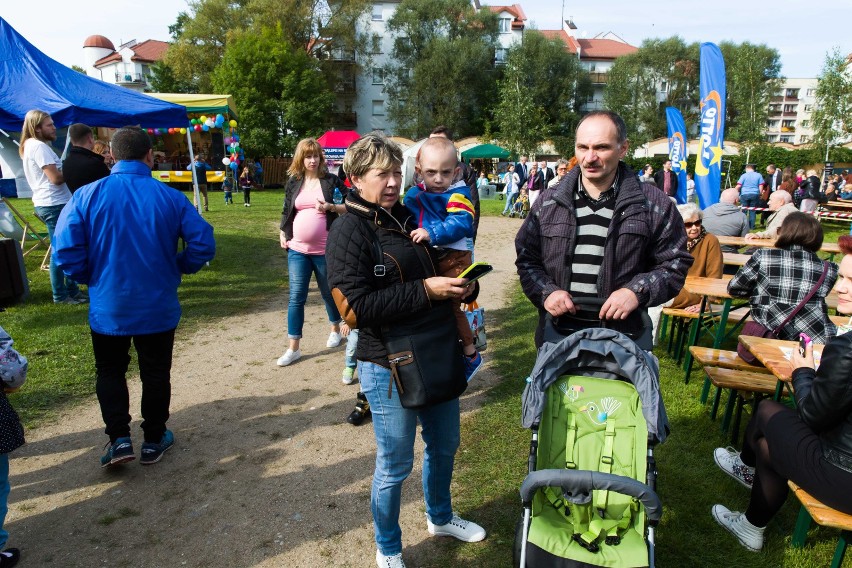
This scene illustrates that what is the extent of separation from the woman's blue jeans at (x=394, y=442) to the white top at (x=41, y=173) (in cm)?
581

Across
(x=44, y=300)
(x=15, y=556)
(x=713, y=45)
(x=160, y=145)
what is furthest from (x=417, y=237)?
(x=160, y=145)

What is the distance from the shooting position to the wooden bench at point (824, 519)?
2.28 meters

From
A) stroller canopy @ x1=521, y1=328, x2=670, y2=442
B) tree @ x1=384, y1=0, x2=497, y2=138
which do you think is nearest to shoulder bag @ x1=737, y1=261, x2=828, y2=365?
stroller canopy @ x1=521, y1=328, x2=670, y2=442

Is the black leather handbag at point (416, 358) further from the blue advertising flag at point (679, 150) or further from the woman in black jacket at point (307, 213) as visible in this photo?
the blue advertising flag at point (679, 150)

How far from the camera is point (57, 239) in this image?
318cm

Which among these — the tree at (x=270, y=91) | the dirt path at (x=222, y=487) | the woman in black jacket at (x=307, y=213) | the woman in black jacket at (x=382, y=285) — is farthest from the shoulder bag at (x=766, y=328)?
the tree at (x=270, y=91)

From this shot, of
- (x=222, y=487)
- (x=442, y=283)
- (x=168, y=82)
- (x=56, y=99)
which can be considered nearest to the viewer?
(x=442, y=283)

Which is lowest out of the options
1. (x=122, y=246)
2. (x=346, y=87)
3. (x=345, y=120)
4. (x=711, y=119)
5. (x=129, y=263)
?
(x=129, y=263)

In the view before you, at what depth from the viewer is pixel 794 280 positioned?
3934 millimetres

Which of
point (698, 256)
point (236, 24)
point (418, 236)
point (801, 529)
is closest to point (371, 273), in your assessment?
point (418, 236)

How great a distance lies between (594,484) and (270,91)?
41.0 metres

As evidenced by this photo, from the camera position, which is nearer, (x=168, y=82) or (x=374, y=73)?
(x=168, y=82)

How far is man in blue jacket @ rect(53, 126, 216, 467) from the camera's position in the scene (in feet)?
10.6

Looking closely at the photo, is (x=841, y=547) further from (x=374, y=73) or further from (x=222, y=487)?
(x=374, y=73)
